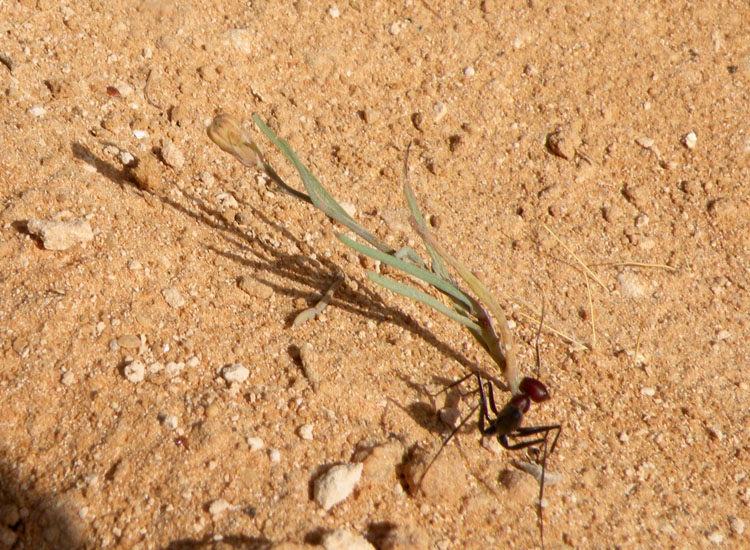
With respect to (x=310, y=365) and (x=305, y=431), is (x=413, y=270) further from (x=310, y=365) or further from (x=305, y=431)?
(x=305, y=431)

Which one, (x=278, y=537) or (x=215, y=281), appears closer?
(x=278, y=537)

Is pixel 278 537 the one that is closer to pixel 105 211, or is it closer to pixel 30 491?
pixel 30 491

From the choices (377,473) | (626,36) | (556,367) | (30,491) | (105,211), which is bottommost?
(30,491)

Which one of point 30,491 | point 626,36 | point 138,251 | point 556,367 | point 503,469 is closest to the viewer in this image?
point 30,491

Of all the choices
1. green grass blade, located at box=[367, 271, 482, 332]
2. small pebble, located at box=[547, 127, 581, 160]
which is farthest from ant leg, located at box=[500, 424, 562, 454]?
small pebble, located at box=[547, 127, 581, 160]

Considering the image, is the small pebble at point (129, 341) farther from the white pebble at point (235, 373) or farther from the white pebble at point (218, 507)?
the white pebble at point (218, 507)

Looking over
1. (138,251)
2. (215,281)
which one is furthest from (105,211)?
(215,281)

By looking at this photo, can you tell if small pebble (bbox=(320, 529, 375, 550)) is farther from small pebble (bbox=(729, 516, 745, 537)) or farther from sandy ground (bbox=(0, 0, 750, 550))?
small pebble (bbox=(729, 516, 745, 537))

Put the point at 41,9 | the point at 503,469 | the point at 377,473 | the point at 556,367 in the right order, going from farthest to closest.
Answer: the point at 41,9
the point at 556,367
the point at 503,469
the point at 377,473
